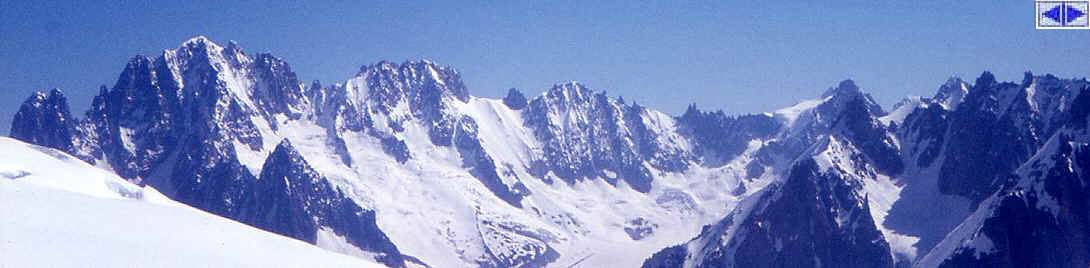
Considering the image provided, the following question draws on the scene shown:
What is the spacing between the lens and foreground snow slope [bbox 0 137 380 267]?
88375 millimetres

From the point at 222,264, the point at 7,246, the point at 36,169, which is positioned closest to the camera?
the point at 7,246

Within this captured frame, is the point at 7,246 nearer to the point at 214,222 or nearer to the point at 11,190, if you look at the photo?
the point at 11,190

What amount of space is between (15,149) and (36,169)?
15971mm

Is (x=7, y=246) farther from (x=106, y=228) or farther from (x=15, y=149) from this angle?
(x=15, y=149)

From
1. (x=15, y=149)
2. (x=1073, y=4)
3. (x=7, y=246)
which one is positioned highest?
(x=1073, y=4)

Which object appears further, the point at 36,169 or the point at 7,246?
the point at 36,169

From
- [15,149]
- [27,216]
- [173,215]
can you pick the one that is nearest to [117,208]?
[173,215]

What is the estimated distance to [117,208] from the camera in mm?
109625

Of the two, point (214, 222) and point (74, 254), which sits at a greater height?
point (214, 222)

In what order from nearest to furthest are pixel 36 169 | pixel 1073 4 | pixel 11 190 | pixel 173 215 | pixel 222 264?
pixel 222 264
pixel 11 190
pixel 173 215
pixel 36 169
pixel 1073 4

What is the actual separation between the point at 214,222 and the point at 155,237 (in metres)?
16.5

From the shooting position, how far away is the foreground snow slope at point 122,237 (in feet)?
290

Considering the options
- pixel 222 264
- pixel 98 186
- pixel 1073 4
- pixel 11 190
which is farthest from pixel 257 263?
pixel 1073 4

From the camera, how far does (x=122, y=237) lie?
96.9m
